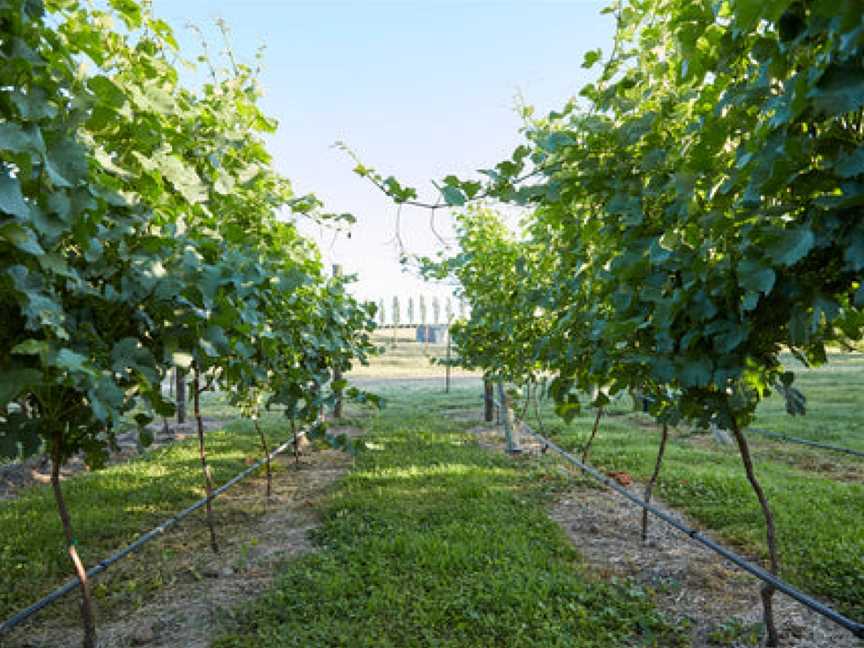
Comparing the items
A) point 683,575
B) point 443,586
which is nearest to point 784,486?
point 683,575

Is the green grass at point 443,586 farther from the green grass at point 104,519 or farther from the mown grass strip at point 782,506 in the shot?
the mown grass strip at point 782,506

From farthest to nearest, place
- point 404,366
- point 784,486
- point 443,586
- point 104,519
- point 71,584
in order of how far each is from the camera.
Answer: point 404,366 < point 784,486 < point 104,519 < point 443,586 < point 71,584

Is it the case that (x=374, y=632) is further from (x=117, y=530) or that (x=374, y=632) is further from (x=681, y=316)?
(x=117, y=530)

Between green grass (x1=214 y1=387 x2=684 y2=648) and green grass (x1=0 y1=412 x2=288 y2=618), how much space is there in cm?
135

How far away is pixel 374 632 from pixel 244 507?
3.62 m

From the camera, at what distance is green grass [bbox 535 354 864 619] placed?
173 inches

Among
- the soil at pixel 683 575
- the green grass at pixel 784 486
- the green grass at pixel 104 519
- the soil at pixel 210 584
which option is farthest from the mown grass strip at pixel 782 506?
the green grass at pixel 104 519

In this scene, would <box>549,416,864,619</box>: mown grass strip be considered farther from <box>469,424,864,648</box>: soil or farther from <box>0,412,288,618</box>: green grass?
<box>0,412,288,618</box>: green grass

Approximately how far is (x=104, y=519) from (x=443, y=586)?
387cm

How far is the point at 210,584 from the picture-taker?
425cm

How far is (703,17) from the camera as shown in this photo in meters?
1.86

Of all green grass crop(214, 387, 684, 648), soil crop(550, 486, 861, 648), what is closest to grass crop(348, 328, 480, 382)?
green grass crop(214, 387, 684, 648)

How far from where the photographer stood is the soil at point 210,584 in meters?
3.47

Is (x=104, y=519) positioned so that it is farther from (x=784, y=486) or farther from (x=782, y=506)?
(x=784, y=486)
